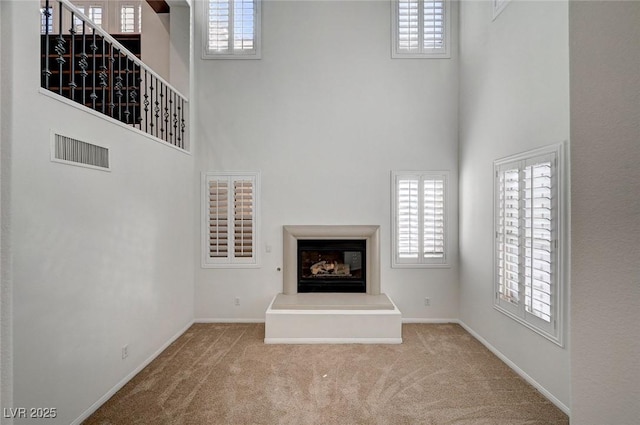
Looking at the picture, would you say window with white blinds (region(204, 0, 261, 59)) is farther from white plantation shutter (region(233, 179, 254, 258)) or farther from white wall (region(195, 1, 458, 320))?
white plantation shutter (region(233, 179, 254, 258))

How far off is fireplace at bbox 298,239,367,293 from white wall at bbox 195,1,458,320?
1.11 ft

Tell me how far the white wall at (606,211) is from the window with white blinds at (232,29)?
5.21 meters

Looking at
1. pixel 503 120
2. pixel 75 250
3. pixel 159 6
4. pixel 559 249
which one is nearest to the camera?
pixel 75 250

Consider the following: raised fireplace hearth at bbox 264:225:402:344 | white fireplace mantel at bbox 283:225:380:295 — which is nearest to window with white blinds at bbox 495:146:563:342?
raised fireplace hearth at bbox 264:225:402:344

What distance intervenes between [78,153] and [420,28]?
16.2ft

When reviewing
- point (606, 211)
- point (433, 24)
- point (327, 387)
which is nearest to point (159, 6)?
point (433, 24)

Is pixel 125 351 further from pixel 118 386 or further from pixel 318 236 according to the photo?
pixel 318 236

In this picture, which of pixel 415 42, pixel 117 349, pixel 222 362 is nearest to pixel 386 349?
pixel 222 362

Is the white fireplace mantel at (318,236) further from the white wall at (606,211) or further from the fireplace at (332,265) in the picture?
the white wall at (606,211)

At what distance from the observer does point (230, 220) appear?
17.7 feet

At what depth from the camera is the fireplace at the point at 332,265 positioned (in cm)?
547

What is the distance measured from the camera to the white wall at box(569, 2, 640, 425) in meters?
0.84

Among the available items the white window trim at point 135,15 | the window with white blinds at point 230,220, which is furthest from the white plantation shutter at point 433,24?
the white window trim at point 135,15

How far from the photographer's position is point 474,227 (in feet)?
15.9
